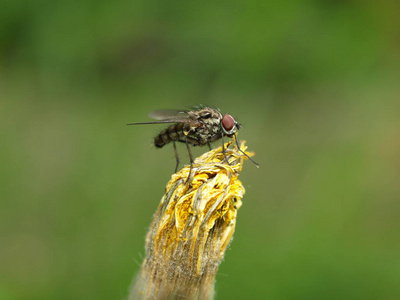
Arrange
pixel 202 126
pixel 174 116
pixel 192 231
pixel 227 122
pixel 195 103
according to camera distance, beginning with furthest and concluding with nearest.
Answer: pixel 195 103
pixel 174 116
pixel 202 126
pixel 227 122
pixel 192 231

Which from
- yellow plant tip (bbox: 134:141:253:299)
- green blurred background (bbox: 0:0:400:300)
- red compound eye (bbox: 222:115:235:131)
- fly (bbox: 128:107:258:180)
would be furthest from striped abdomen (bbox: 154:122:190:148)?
green blurred background (bbox: 0:0:400:300)

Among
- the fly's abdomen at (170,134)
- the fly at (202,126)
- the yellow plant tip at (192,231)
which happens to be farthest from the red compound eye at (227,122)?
the yellow plant tip at (192,231)

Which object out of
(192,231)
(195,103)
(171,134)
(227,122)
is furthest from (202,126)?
(195,103)

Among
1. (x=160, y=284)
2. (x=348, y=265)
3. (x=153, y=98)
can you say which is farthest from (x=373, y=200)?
(x=160, y=284)

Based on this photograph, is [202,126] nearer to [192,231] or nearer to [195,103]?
[192,231]

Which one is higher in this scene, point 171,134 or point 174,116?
point 174,116

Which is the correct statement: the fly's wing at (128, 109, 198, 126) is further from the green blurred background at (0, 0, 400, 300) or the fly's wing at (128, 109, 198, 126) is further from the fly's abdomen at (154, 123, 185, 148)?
the green blurred background at (0, 0, 400, 300)

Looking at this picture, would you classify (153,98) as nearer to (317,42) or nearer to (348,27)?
(317,42)
